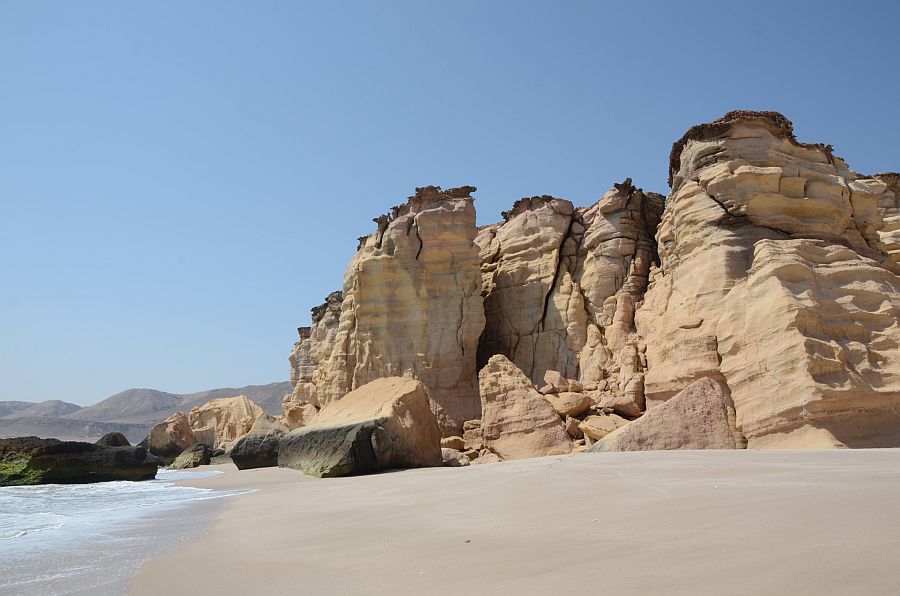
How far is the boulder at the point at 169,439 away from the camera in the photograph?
28.7m

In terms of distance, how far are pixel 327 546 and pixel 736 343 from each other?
28.1ft

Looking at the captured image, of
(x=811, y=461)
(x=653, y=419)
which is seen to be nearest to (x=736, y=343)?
(x=653, y=419)

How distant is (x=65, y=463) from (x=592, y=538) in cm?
1419

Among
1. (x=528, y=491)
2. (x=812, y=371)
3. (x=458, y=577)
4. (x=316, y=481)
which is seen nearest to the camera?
(x=458, y=577)

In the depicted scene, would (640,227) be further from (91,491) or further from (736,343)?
(91,491)

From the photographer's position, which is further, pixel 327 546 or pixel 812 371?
pixel 812 371

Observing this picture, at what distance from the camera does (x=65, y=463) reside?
549 inches

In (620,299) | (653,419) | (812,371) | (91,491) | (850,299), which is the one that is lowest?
(91,491)

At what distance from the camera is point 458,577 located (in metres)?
2.67

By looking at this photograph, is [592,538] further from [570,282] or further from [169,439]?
[169,439]

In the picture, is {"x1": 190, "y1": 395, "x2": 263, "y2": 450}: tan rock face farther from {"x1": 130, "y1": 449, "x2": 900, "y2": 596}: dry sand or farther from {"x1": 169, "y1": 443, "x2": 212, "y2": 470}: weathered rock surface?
{"x1": 130, "y1": 449, "x2": 900, "y2": 596}: dry sand

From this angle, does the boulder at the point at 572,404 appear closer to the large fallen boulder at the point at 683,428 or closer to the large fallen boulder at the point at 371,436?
the large fallen boulder at the point at 371,436

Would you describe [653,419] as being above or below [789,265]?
below

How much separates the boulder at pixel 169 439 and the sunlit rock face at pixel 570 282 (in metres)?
15.5
